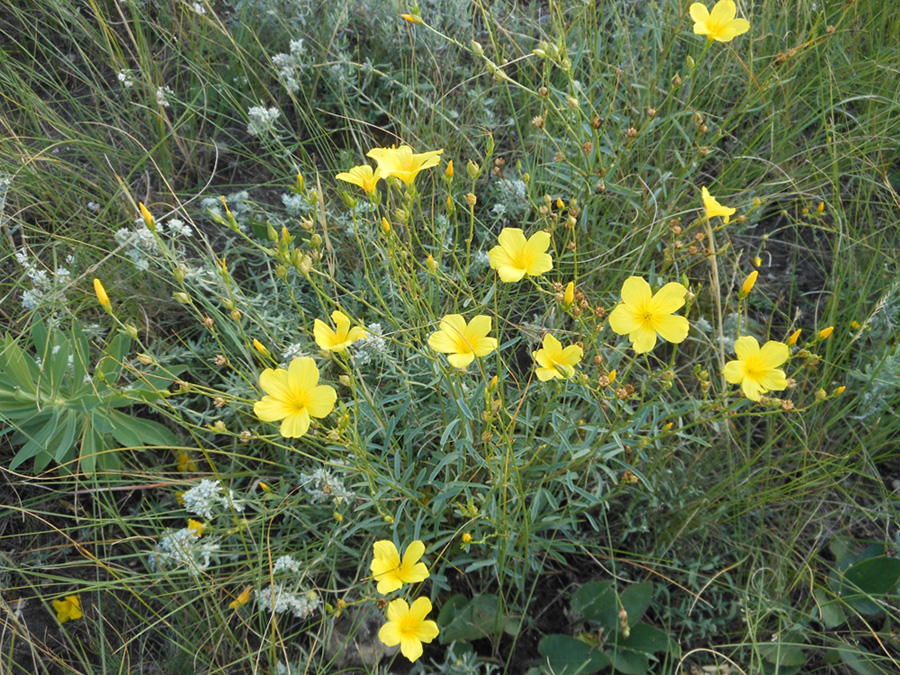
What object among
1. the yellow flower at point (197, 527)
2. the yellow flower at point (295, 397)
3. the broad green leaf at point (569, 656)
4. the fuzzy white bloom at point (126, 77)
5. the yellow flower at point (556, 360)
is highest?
the fuzzy white bloom at point (126, 77)

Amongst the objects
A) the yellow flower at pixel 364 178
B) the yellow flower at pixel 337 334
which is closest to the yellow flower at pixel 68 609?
the yellow flower at pixel 337 334

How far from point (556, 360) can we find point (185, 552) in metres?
1.15

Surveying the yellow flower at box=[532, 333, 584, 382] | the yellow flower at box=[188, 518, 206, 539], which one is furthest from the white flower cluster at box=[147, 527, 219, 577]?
the yellow flower at box=[532, 333, 584, 382]

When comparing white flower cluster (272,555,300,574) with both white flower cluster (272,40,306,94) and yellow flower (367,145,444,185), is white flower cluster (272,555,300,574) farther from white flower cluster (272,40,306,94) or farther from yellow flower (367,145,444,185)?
white flower cluster (272,40,306,94)

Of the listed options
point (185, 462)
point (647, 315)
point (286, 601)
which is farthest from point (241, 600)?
point (647, 315)

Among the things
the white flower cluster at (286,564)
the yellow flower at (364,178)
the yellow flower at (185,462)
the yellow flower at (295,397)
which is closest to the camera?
the yellow flower at (295,397)

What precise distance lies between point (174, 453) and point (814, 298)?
7.87 ft

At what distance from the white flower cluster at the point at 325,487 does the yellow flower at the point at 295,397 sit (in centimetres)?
37

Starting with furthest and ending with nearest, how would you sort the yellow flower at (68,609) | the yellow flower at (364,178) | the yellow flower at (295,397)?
the yellow flower at (68,609), the yellow flower at (364,178), the yellow flower at (295,397)

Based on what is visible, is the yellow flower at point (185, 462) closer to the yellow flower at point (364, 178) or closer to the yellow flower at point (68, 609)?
the yellow flower at point (68, 609)

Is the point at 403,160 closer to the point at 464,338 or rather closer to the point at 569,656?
the point at 464,338

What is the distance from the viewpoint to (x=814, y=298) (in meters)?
2.55

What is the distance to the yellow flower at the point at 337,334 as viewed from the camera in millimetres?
1494

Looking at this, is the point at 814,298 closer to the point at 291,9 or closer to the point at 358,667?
the point at 358,667
